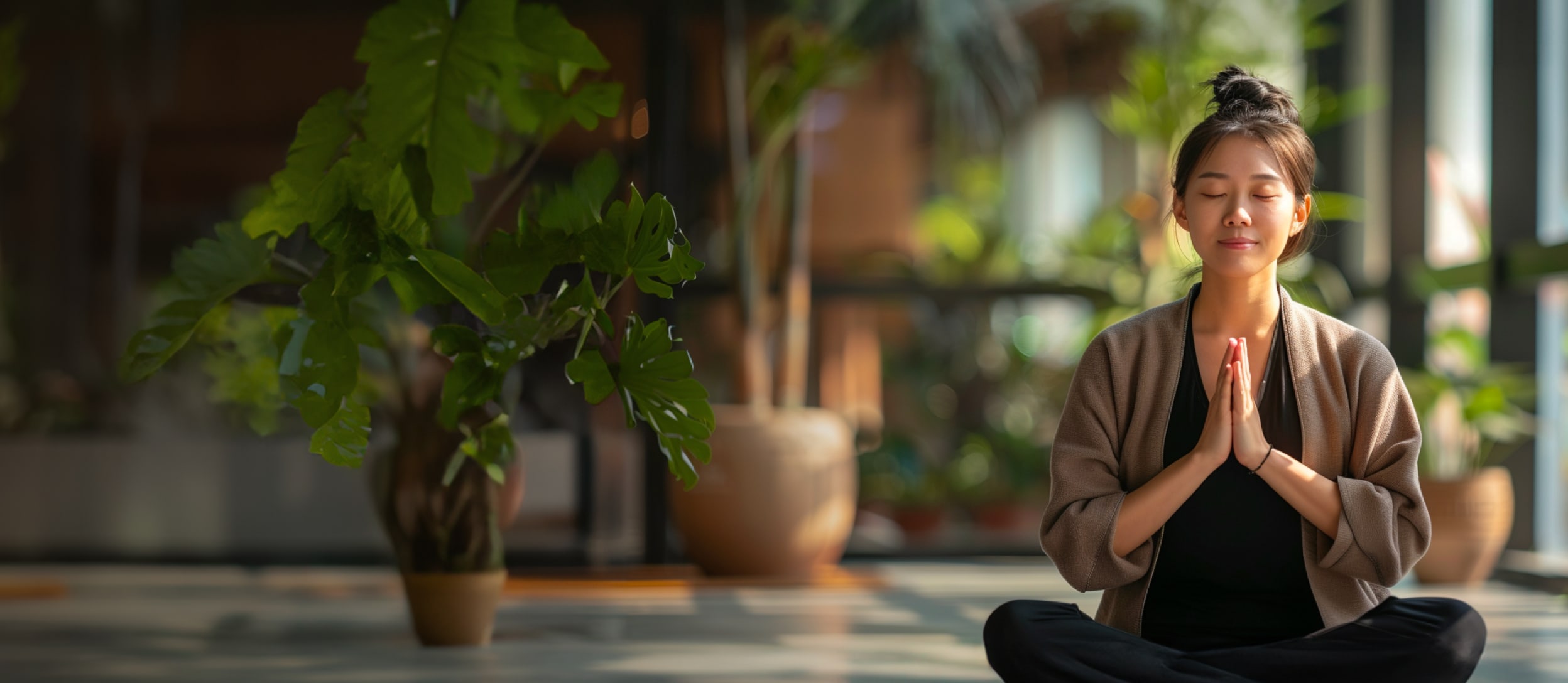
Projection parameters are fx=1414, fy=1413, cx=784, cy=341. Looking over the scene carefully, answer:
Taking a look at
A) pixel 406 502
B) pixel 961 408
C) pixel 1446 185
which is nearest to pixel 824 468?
pixel 406 502

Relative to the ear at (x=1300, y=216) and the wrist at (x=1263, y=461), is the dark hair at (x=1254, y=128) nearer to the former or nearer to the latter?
the ear at (x=1300, y=216)

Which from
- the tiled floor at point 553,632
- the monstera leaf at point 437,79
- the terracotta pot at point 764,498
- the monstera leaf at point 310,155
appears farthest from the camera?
the terracotta pot at point 764,498

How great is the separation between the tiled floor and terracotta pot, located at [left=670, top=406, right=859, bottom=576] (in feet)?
0.66

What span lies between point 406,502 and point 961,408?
335 centimetres

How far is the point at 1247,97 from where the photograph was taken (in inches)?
66.7

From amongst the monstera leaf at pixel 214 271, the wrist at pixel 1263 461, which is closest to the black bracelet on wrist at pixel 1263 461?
the wrist at pixel 1263 461

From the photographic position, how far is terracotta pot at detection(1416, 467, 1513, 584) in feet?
12.3

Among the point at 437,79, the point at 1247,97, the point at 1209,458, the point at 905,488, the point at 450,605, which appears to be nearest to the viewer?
the point at 1209,458

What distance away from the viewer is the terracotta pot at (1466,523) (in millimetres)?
3760

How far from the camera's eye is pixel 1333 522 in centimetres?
160

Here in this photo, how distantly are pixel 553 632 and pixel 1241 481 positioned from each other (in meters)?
1.74

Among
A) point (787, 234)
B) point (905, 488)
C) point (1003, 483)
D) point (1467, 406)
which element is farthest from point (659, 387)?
point (1003, 483)

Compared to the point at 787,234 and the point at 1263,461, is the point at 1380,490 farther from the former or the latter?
the point at 787,234

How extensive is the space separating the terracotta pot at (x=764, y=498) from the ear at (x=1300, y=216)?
2337 mm
